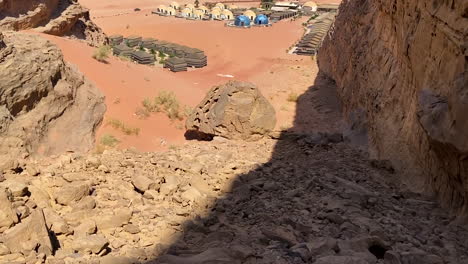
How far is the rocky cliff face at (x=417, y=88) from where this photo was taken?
5.04 metres

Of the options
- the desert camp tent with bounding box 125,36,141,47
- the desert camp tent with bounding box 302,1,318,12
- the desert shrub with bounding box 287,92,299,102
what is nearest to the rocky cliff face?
the desert shrub with bounding box 287,92,299,102

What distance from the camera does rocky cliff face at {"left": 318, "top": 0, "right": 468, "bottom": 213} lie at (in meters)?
5.04

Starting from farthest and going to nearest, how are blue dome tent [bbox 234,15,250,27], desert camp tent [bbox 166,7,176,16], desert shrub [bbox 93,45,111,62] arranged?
desert camp tent [bbox 166,7,176,16] < blue dome tent [bbox 234,15,250,27] < desert shrub [bbox 93,45,111,62]

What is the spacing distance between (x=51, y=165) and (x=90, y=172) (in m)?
0.91

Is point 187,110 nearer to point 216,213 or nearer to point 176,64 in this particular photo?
point 216,213

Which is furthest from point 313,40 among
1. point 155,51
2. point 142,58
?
point 142,58

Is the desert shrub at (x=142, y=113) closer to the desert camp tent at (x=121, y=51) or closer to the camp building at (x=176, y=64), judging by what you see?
the camp building at (x=176, y=64)

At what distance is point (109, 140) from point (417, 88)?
721 cm

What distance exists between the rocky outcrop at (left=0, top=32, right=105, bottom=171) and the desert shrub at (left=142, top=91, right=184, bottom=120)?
1.54 metres

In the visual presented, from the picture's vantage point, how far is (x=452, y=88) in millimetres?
5109

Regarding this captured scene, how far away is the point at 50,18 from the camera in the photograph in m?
17.2

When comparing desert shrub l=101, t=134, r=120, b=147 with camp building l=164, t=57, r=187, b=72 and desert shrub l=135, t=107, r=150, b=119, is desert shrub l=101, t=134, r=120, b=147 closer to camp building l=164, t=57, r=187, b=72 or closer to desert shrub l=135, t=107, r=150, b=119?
desert shrub l=135, t=107, r=150, b=119

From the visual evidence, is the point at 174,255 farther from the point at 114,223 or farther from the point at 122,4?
the point at 122,4

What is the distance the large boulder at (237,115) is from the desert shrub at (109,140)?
2203 mm
